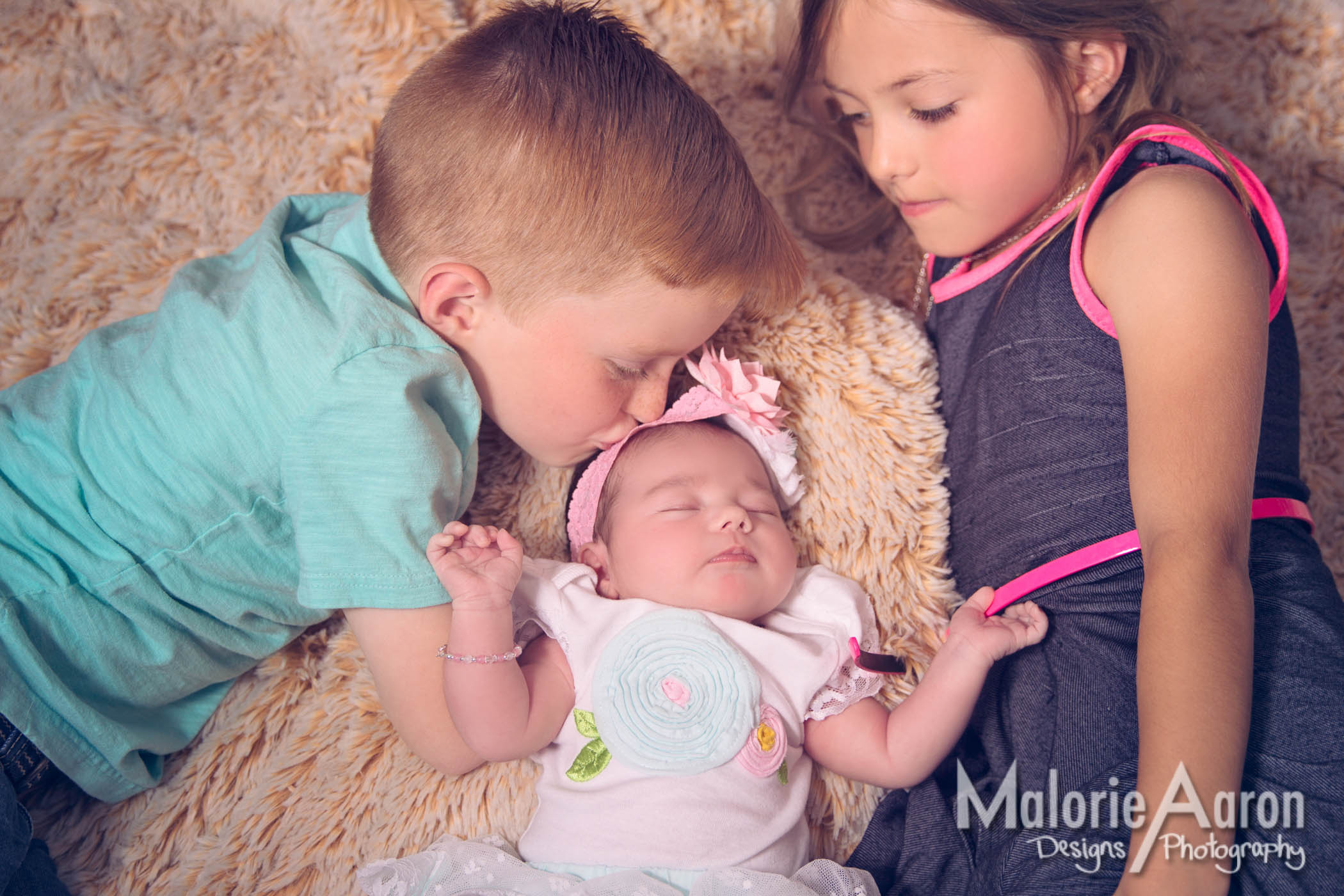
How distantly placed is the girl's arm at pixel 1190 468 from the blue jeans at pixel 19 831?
1.32 m

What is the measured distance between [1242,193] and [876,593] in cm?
79

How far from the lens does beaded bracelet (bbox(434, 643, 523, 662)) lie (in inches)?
48.1

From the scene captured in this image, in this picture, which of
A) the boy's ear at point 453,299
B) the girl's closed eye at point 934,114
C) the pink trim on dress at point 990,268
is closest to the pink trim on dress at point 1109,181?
the pink trim on dress at point 990,268

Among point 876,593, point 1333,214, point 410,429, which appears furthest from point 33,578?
point 1333,214

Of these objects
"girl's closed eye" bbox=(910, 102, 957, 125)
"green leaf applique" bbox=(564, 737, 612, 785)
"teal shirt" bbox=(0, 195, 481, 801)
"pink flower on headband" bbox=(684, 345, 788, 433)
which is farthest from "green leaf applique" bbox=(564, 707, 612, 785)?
"girl's closed eye" bbox=(910, 102, 957, 125)

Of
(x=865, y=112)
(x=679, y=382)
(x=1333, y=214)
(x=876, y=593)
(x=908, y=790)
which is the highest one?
(x=865, y=112)

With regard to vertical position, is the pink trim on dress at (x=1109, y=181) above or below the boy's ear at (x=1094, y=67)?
below

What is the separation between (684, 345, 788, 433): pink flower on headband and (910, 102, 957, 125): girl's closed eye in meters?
0.47

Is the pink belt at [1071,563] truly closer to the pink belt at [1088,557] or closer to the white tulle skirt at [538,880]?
the pink belt at [1088,557]

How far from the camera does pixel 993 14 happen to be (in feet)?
4.58

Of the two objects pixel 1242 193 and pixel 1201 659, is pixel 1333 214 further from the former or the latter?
pixel 1201 659

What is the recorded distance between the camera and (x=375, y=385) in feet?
4.00

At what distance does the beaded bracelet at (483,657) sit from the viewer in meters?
1.22

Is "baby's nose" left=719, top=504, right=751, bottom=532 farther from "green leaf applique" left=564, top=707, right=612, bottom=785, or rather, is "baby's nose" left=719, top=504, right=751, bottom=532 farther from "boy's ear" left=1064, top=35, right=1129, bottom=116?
"boy's ear" left=1064, top=35, right=1129, bottom=116
